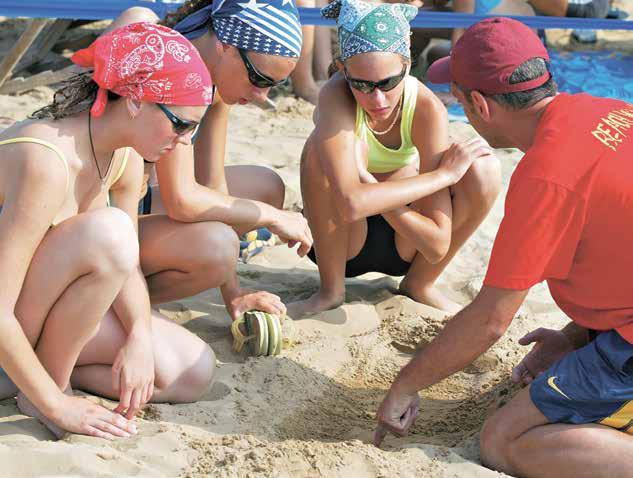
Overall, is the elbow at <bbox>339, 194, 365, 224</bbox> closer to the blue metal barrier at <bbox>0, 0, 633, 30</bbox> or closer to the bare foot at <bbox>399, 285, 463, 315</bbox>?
the bare foot at <bbox>399, 285, 463, 315</bbox>

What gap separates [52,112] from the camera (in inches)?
101

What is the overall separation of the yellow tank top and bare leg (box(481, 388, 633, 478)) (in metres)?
1.24

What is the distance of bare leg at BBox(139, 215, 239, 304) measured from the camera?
3154mm

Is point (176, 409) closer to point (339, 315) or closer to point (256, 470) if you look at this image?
point (256, 470)

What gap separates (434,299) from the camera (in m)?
3.76

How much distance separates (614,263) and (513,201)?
1.10 ft

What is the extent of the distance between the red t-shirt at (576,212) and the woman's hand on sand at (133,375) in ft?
3.39

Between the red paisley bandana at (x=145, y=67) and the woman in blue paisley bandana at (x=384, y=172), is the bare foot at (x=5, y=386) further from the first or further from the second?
the woman in blue paisley bandana at (x=384, y=172)

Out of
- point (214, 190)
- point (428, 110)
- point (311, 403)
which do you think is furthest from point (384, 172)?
point (311, 403)

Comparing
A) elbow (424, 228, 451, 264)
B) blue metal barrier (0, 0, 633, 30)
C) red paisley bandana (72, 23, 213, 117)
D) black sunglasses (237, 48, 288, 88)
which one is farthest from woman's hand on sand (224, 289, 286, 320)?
blue metal barrier (0, 0, 633, 30)

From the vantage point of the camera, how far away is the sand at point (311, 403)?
2.45 meters

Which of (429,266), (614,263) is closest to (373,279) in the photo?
(429,266)

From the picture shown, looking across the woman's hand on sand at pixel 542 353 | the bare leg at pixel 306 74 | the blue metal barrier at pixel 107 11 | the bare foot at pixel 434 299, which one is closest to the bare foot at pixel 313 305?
the bare foot at pixel 434 299

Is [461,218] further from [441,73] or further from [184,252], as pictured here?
[184,252]
